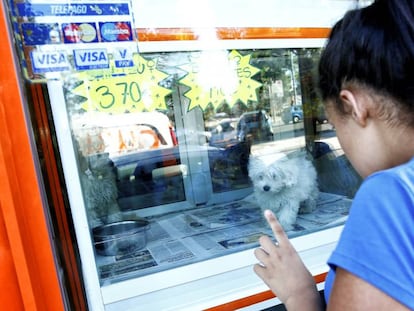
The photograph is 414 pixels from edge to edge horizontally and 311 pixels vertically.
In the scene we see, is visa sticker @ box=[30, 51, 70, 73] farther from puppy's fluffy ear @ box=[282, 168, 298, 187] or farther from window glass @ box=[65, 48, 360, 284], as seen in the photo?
puppy's fluffy ear @ box=[282, 168, 298, 187]

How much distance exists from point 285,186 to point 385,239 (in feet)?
4.09

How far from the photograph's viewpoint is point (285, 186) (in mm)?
1606

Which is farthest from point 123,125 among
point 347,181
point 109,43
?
point 347,181

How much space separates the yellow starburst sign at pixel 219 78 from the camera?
4.20 feet

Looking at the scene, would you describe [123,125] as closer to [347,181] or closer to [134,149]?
[134,149]

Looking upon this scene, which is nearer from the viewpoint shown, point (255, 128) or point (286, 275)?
point (286, 275)

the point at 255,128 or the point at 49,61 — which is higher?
the point at 49,61

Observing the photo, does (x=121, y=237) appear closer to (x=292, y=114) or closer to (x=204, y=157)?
(x=204, y=157)

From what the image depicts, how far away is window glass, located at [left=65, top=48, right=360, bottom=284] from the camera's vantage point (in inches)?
47.4

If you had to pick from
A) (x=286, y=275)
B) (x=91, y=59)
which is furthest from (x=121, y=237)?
(x=286, y=275)

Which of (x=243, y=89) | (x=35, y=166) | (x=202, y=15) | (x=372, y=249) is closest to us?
(x=372, y=249)

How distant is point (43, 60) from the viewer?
724 millimetres

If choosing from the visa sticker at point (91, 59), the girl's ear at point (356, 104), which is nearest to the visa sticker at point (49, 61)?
the visa sticker at point (91, 59)

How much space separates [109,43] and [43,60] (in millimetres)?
166
